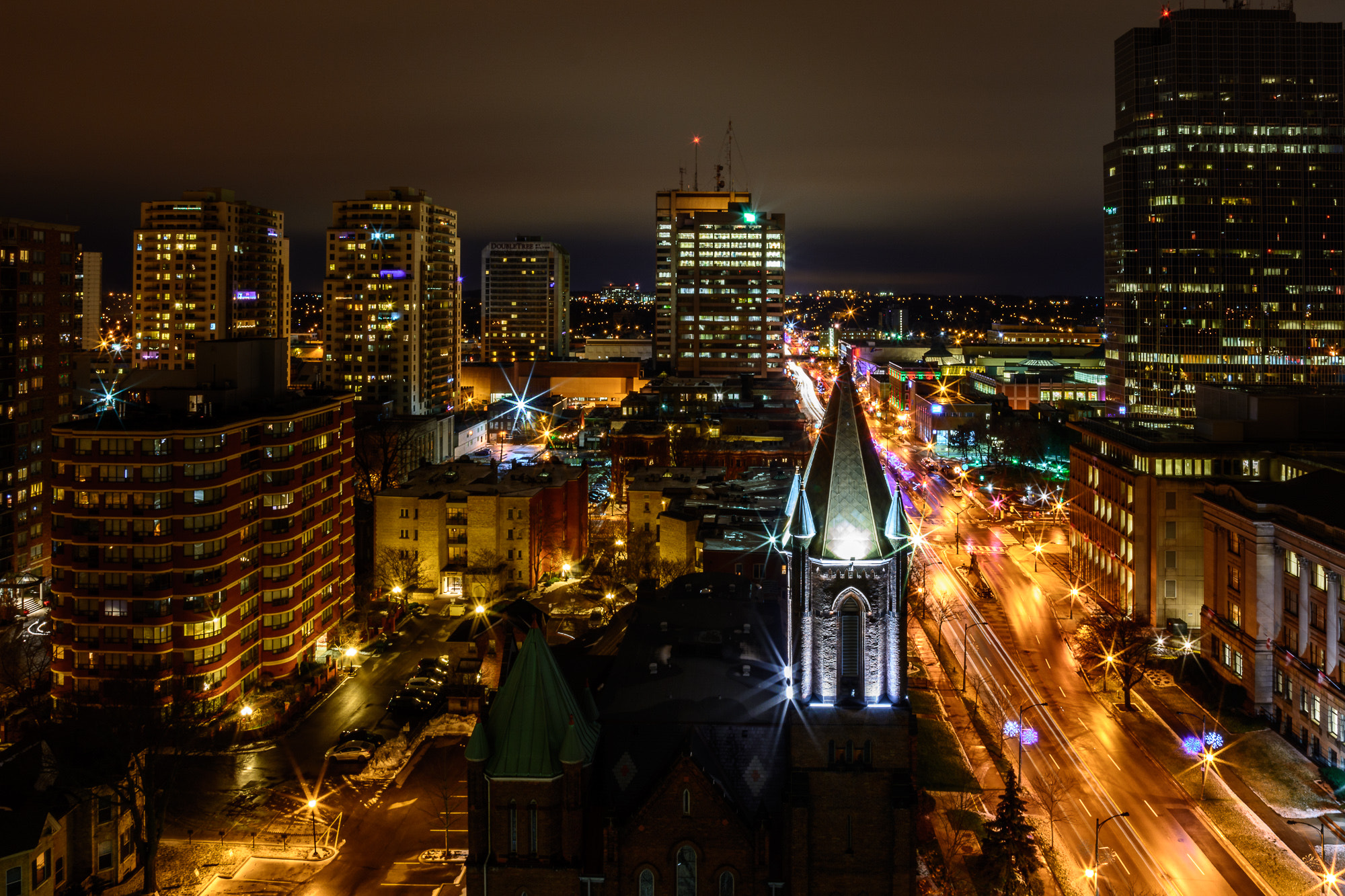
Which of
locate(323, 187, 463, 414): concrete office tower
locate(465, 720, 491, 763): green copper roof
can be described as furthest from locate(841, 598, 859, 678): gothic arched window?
locate(323, 187, 463, 414): concrete office tower

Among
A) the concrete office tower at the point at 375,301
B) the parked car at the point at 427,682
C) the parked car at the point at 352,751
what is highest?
the concrete office tower at the point at 375,301

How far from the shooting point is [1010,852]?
150ft

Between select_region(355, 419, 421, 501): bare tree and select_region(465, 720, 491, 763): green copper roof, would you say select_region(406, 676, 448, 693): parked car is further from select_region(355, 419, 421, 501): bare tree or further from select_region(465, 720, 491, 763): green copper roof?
select_region(355, 419, 421, 501): bare tree

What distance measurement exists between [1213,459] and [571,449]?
115518 mm

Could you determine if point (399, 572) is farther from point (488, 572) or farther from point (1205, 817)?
point (1205, 817)

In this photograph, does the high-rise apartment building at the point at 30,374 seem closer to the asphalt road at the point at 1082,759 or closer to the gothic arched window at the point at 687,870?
the gothic arched window at the point at 687,870

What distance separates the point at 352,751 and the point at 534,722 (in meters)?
22.9

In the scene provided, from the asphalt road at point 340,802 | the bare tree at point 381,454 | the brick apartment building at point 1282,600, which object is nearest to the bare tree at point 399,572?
the asphalt road at point 340,802

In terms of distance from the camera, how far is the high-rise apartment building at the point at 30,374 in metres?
99.9

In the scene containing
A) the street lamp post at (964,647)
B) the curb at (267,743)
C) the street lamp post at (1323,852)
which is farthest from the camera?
the street lamp post at (964,647)

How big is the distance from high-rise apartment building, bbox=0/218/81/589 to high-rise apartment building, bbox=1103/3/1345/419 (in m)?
Answer: 156

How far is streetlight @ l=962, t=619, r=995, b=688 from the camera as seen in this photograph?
73.3 metres

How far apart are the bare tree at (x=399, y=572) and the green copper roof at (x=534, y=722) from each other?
51.6m

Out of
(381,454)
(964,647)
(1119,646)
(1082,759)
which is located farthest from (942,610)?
(381,454)
